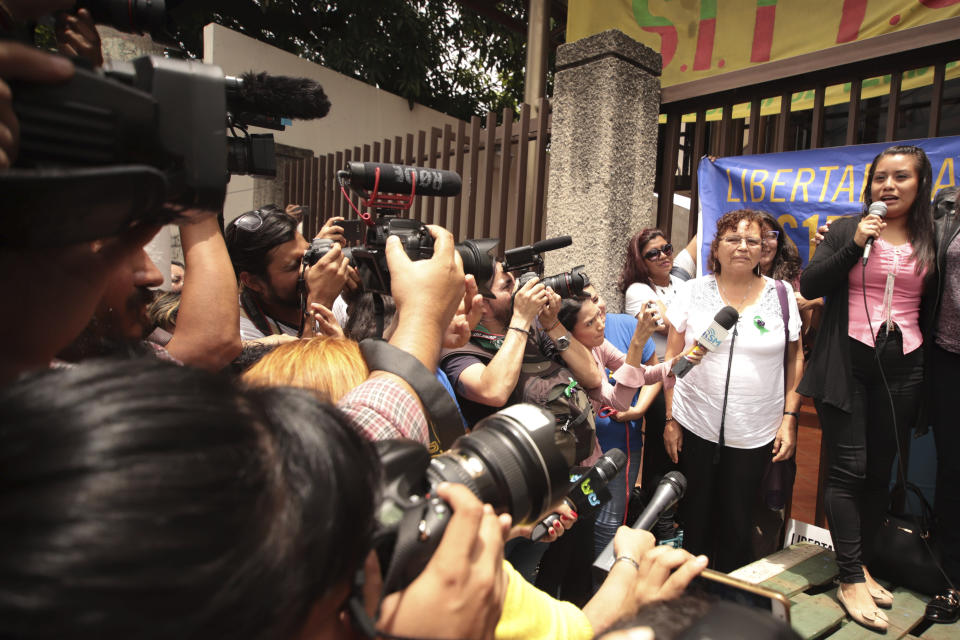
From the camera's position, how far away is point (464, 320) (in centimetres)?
196

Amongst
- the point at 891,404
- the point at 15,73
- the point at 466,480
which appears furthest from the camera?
the point at 891,404

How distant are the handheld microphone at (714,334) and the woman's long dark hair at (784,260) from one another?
3.15 feet

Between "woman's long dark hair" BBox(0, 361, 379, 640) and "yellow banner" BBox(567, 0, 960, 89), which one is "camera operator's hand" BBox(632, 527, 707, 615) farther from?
"yellow banner" BBox(567, 0, 960, 89)

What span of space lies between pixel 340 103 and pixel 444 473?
783 centimetres

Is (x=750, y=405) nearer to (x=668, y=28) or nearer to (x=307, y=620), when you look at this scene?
(x=307, y=620)

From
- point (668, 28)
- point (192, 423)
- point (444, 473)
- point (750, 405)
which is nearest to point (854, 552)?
point (750, 405)

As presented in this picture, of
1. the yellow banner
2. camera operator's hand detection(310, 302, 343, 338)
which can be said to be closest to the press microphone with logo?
camera operator's hand detection(310, 302, 343, 338)

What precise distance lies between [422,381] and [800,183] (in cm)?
318

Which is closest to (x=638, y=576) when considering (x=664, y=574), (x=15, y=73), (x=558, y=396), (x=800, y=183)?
(x=664, y=574)

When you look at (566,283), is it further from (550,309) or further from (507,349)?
(507,349)

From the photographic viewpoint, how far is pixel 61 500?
16.4 inches

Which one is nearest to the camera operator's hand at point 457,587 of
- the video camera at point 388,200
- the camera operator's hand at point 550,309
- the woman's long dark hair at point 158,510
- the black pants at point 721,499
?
the woman's long dark hair at point 158,510

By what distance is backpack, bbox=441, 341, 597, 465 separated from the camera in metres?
2.22

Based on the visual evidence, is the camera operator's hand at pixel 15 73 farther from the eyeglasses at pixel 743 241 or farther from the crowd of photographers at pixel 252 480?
the eyeglasses at pixel 743 241
